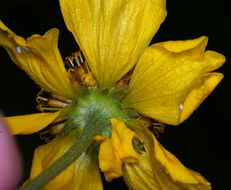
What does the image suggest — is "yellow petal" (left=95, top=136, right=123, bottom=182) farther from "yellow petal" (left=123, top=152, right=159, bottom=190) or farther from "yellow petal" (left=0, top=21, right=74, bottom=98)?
"yellow petal" (left=0, top=21, right=74, bottom=98)

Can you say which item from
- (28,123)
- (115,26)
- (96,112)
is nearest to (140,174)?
(96,112)

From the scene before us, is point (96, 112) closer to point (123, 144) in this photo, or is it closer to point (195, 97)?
point (123, 144)

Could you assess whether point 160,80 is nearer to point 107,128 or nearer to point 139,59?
point 139,59

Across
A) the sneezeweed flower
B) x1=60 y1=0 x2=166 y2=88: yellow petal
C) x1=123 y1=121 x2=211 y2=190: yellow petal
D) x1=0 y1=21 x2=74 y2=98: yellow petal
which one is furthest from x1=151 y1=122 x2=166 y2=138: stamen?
x1=0 y1=21 x2=74 y2=98: yellow petal

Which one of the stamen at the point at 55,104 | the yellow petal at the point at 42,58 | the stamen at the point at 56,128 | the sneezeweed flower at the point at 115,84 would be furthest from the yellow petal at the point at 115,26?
the stamen at the point at 56,128

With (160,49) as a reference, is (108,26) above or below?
above

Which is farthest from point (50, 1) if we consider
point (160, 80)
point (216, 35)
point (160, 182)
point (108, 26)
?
point (160, 182)

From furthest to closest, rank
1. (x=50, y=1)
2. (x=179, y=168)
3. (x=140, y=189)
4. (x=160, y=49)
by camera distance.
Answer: (x=50, y=1) < (x=140, y=189) < (x=160, y=49) < (x=179, y=168)
